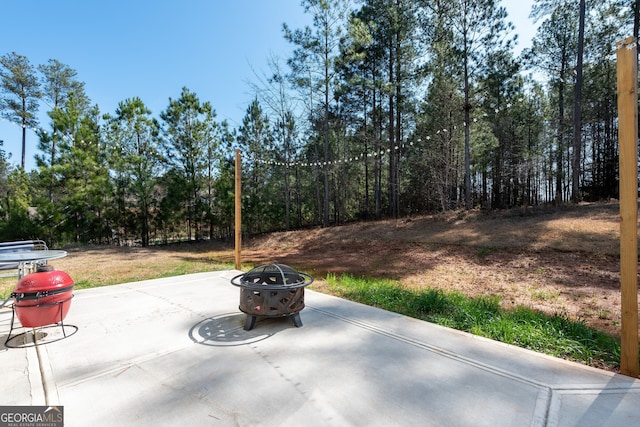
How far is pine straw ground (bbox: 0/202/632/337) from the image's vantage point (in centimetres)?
488

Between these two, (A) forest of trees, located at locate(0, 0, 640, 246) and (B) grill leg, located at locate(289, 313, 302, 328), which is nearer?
(B) grill leg, located at locate(289, 313, 302, 328)

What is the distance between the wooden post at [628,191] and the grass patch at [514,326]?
364mm

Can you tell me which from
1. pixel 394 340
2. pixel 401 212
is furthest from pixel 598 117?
pixel 394 340

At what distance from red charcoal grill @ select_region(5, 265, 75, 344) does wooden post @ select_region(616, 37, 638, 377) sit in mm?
4081

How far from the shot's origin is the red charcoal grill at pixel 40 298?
225 cm

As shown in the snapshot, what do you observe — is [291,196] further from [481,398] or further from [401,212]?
[481,398]

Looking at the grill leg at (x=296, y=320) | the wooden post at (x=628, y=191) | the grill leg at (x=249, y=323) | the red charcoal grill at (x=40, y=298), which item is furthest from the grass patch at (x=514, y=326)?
the red charcoal grill at (x=40, y=298)

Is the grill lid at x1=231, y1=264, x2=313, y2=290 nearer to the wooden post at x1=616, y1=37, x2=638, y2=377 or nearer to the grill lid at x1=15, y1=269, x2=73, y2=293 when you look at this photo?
the grill lid at x1=15, y1=269, x2=73, y2=293

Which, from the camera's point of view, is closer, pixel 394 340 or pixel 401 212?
pixel 394 340

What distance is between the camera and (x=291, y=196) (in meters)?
17.5

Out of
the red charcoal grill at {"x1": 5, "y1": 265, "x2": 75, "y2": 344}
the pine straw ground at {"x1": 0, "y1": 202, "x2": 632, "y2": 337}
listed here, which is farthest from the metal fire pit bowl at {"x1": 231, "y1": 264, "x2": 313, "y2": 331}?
the pine straw ground at {"x1": 0, "y1": 202, "x2": 632, "y2": 337}

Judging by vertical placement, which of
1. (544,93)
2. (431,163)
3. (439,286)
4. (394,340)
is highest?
(544,93)

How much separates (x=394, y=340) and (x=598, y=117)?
18035mm

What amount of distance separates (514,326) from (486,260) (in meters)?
5.18
